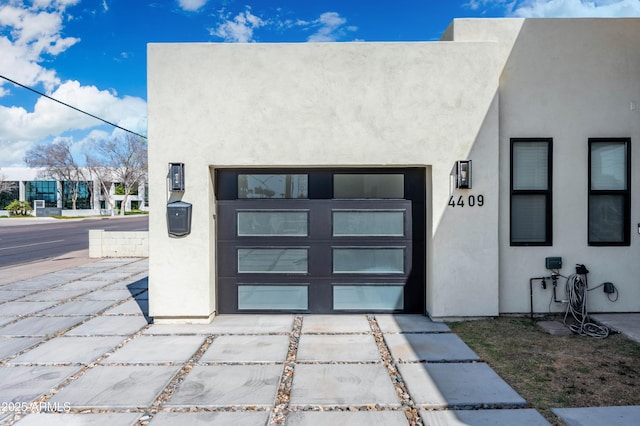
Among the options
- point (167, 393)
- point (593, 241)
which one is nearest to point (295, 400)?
point (167, 393)

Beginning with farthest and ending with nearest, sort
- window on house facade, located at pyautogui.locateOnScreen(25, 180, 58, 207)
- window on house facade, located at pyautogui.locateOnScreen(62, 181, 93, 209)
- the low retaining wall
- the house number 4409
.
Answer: window on house facade, located at pyautogui.locateOnScreen(25, 180, 58, 207), window on house facade, located at pyautogui.locateOnScreen(62, 181, 93, 209), the low retaining wall, the house number 4409

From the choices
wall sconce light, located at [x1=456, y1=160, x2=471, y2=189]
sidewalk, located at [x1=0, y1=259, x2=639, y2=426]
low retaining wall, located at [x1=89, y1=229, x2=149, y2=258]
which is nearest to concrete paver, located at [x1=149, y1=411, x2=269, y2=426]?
sidewalk, located at [x1=0, y1=259, x2=639, y2=426]

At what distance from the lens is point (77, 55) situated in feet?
44.7

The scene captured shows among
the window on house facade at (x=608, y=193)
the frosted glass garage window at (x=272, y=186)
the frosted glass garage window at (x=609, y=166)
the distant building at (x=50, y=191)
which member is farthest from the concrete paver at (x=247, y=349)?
the distant building at (x=50, y=191)

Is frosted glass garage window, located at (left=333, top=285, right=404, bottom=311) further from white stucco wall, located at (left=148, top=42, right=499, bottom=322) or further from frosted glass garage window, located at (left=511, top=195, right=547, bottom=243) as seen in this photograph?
frosted glass garage window, located at (left=511, top=195, right=547, bottom=243)

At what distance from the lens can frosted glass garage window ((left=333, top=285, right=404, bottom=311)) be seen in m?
5.40

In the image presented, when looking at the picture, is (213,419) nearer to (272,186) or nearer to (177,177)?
(177,177)

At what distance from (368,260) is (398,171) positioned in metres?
1.37

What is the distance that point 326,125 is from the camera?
5027mm

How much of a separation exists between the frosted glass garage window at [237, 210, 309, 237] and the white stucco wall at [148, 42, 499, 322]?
0.58 meters

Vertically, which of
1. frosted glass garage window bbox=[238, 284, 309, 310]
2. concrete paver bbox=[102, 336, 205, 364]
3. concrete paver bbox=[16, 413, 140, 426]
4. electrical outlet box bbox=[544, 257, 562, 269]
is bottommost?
concrete paver bbox=[102, 336, 205, 364]

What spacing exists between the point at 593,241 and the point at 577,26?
9.90 ft

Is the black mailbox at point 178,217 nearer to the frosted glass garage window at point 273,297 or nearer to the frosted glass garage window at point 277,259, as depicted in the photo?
the frosted glass garage window at point 277,259

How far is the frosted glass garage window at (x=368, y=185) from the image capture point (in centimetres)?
539
